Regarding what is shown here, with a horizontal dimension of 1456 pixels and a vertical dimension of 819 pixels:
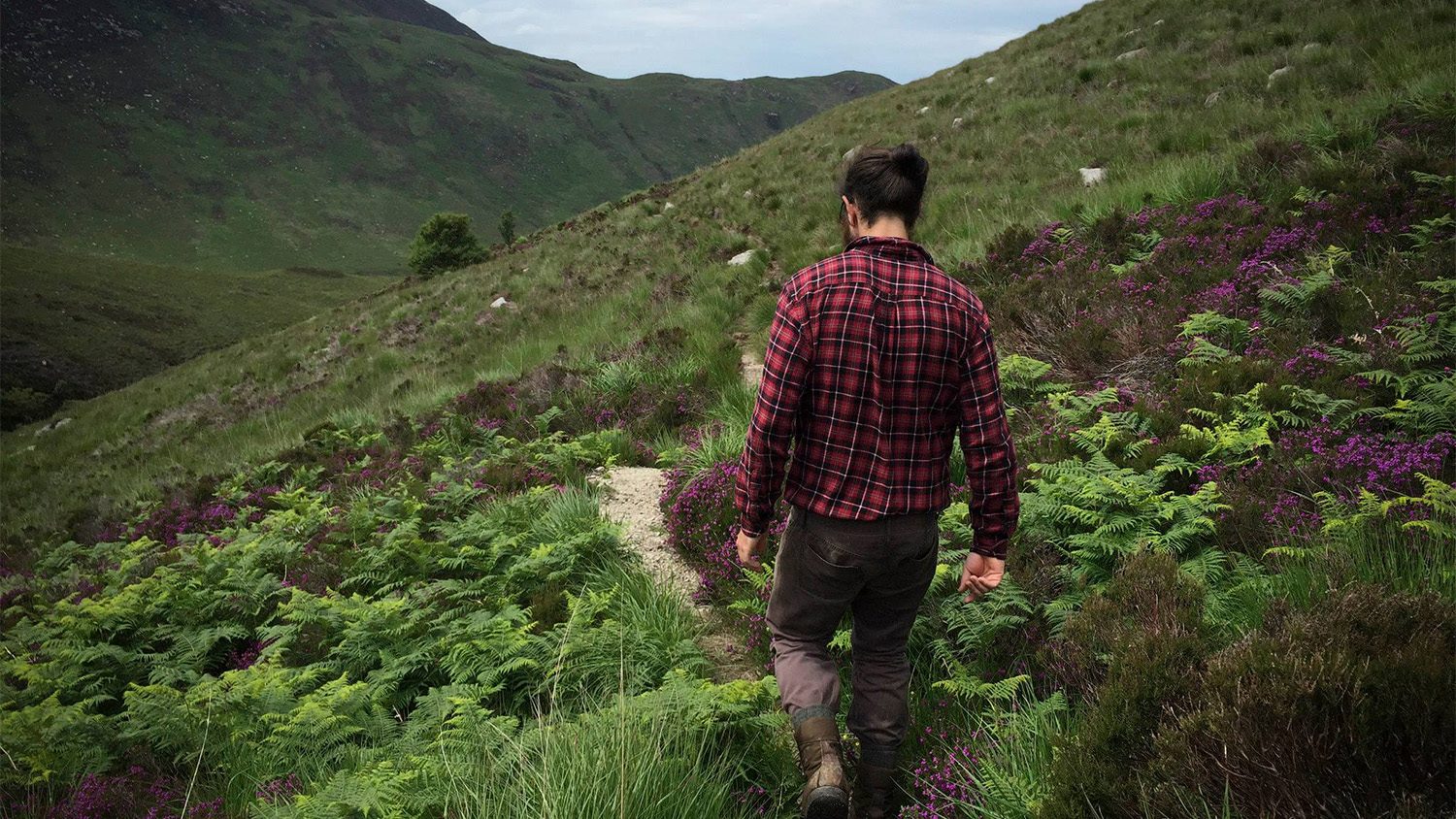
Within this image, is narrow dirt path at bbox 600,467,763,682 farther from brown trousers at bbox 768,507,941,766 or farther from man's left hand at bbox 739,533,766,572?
man's left hand at bbox 739,533,766,572

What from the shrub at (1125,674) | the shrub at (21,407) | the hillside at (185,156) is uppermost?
the hillside at (185,156)

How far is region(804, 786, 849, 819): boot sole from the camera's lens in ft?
8.98

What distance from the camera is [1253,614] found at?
3.04 metres

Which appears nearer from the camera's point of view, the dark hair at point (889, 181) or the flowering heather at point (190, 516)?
the dark hair at point (889, 181)

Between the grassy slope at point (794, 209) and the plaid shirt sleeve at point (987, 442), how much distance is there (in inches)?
261

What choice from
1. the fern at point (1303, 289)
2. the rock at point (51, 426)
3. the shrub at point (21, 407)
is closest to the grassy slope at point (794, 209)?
the rock at point (51, 426)

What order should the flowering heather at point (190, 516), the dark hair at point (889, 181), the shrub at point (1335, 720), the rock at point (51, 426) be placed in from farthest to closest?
the rock at point (51, 426) → the flowering heather at point (190, 516) → the dark hair at point (889, 181) → the shrub at point (1335, 720)

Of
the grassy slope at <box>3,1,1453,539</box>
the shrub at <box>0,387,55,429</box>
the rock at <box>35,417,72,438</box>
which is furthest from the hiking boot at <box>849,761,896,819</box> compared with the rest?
the shrub at <box>0,387,55,429</box>

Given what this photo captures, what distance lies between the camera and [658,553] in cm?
582

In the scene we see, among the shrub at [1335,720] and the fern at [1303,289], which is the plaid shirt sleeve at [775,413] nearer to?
the shrub at [1335,720]

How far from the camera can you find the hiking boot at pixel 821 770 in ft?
9.00

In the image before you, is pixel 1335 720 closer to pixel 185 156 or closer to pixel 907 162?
pixel 907 162

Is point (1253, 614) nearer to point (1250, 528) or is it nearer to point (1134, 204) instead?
point (1250, 528)

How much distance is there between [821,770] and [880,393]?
4.99ft
